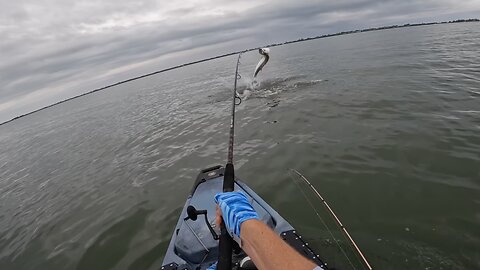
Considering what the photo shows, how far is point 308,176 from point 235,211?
21.9ft

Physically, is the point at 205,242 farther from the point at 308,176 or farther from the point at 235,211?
the point at 308,176

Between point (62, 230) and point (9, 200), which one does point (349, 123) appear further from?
point (9, 200)

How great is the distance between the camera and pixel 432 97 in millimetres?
13883

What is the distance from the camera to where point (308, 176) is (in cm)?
895

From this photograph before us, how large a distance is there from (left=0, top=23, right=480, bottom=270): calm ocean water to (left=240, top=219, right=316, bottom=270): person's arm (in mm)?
3843

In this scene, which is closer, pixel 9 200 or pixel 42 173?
pixel 9 200

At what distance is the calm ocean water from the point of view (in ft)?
20.5

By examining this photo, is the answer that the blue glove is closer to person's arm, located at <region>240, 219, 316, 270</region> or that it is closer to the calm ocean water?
person's arm, located at <region>240, 219, 316, 270</region>

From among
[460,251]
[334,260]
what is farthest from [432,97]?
[334,260]

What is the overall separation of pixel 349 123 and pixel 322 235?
24.0 ft

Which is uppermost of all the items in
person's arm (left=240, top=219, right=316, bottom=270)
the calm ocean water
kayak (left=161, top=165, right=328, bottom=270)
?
person's arm (left=240, top=219, right=316, bottom=270)

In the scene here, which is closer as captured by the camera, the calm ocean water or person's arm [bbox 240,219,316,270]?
person's arm [bbox 240,219,316,270]

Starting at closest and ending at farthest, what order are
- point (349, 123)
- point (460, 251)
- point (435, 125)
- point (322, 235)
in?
point (460, 251), point (322, 235), point (435, 125), point (349, 123)

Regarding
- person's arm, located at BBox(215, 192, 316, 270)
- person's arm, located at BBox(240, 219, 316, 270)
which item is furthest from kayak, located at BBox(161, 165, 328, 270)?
person's arm, located at BBox(240, 219, 316, 270)
